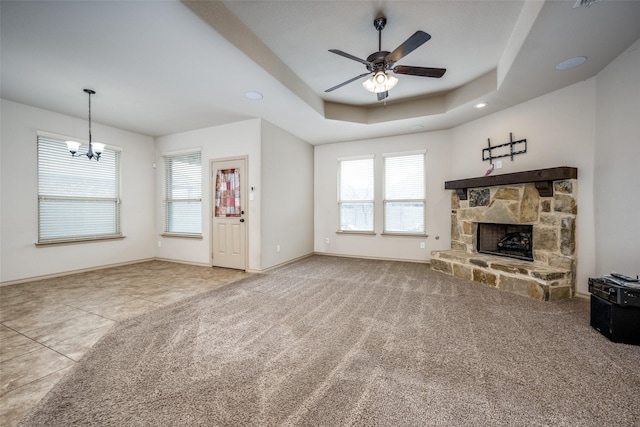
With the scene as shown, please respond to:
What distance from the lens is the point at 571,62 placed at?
281 cm

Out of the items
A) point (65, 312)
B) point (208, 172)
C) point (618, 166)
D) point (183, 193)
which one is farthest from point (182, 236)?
point (618, 166)

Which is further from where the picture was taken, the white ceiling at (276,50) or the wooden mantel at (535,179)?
the wooden mantel at (535,179)

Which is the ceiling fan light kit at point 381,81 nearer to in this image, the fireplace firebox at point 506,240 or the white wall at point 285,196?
the white wall at point 285,196

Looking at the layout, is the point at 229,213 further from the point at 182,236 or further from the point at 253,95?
the point at 253,95

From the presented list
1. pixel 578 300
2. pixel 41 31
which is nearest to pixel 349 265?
pixel 578 300

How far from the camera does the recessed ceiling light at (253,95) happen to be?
3465mm

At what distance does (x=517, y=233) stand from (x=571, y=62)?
96.9 inches

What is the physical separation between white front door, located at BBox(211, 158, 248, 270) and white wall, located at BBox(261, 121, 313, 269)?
43 cm

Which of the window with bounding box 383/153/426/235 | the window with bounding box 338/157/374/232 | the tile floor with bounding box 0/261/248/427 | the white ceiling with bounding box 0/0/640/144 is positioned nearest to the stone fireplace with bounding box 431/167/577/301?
the window with bounding box 383/153/426/235

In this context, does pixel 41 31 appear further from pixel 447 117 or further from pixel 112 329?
pixel 447 117

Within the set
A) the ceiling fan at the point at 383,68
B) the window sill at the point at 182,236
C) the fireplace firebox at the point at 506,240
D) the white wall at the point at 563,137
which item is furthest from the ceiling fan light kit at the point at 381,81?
the window sill at the point at 182,236

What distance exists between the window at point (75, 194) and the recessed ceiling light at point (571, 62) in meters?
7.28

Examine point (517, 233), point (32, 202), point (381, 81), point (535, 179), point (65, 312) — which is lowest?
point (65, 312)

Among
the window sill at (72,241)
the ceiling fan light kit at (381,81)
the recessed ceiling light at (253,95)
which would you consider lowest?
the window sill at (72,241)
